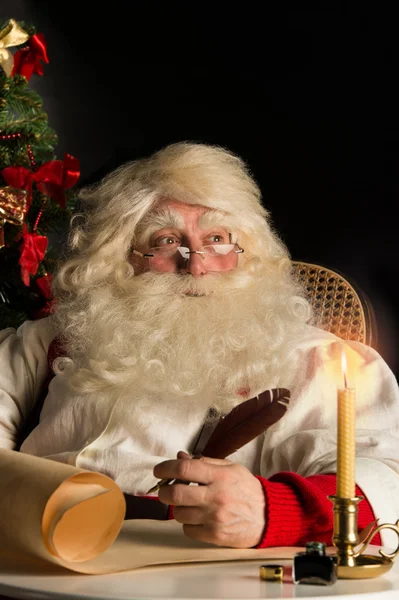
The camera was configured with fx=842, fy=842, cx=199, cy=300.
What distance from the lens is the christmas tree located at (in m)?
2.63

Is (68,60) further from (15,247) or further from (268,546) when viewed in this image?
(268,546)

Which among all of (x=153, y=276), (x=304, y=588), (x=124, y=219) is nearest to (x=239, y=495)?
(x=304, y=588)

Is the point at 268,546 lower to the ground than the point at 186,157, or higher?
lower

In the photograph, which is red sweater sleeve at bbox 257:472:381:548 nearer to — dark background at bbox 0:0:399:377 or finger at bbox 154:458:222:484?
finger at bbox 154:458:222:484

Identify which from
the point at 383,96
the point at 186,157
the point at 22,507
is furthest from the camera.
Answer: the point at 383,96

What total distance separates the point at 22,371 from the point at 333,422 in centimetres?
98

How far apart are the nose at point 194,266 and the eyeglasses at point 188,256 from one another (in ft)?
0.04

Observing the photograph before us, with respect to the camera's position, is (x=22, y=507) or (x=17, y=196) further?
(x=17, y=196)

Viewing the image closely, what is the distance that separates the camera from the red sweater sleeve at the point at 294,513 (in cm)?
160

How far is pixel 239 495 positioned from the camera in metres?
1.57

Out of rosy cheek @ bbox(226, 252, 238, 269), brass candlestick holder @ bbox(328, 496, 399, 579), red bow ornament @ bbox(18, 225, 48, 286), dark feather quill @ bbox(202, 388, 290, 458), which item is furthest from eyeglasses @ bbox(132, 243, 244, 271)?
brass candlestick holder @ bbox(328, 496, 399, 579)

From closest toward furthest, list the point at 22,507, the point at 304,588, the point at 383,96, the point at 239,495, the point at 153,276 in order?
the point at 304,588
the point at 22,507
the point at 239,495
the point at 153,276
the point at 383,96

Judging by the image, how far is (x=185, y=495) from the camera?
1.52 metres

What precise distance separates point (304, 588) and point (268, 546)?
1.04ft
